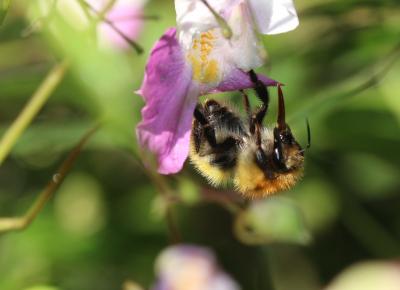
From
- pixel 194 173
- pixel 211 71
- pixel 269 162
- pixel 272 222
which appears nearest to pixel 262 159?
pixel 269 162

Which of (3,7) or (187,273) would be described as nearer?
(3,7)

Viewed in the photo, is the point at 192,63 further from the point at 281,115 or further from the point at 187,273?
the point at 187,273

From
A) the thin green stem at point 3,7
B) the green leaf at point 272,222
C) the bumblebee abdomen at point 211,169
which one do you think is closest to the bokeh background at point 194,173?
the green leaf at point 272,222

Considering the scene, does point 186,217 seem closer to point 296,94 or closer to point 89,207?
point 89,207

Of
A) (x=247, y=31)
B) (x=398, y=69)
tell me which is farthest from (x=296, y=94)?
(x=247, y=31)

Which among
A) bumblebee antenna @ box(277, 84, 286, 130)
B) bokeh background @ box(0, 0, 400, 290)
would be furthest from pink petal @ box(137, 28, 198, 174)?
bokeh background @ box(0, 0, 400, 290)
